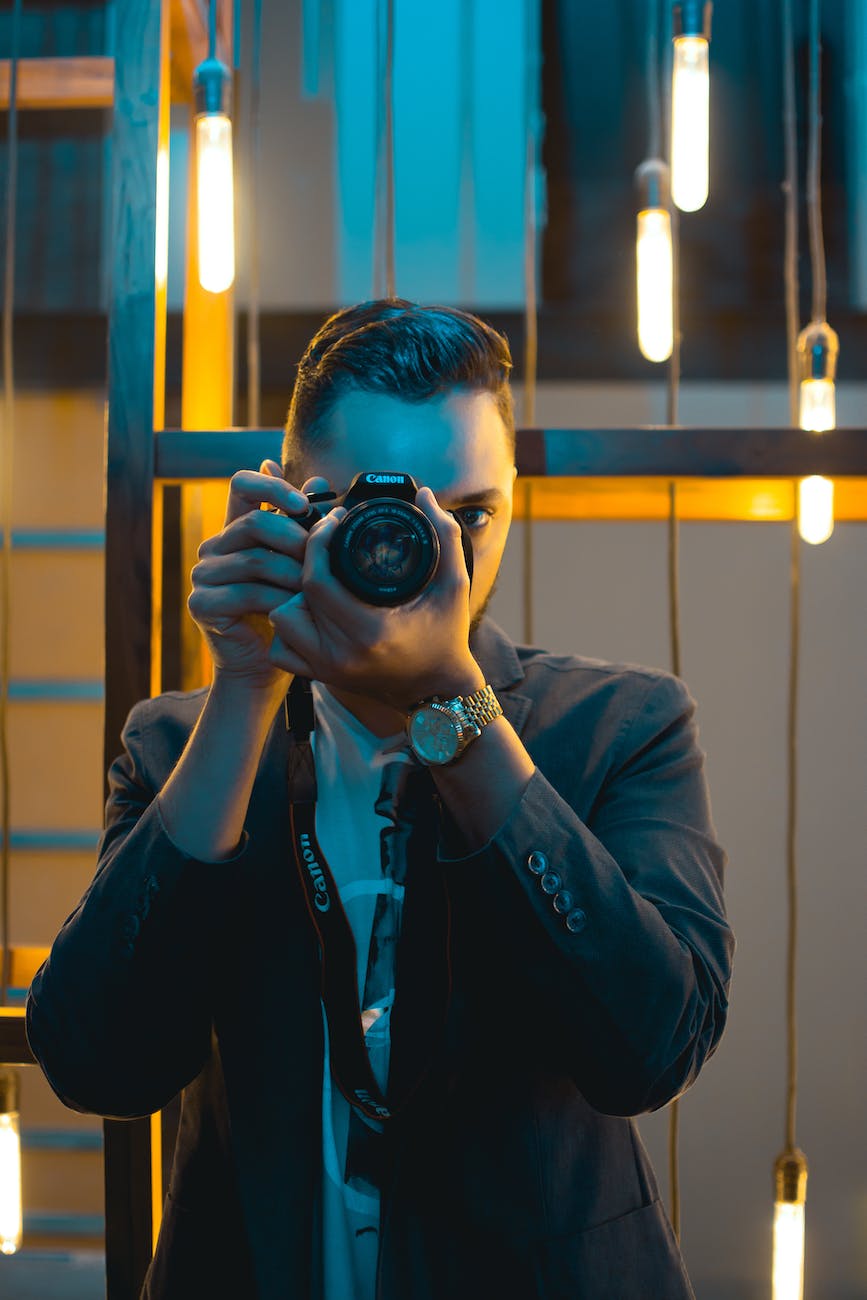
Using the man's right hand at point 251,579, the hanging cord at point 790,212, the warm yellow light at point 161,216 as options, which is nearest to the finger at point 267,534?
the man's right hand at point 251,579

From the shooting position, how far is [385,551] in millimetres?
617

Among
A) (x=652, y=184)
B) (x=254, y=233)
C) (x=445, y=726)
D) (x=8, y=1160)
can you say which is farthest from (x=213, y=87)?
(x=8, y=1160)

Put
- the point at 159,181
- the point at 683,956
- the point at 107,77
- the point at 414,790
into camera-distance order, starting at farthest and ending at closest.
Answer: the point at 107,77
the point at 159,181
the point at 414,790
the point at 683,956

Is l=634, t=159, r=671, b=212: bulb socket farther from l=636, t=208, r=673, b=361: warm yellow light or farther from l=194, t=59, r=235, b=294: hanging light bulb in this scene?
l=194, t=59, r=235, b=294: hanging light bulb

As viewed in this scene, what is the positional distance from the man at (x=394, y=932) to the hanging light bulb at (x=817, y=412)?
42 centimetres

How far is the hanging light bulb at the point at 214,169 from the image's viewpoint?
1079 millimetres

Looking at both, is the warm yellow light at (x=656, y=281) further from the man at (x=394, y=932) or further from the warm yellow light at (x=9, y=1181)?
the warm yellow light at (x=9, y=1181)

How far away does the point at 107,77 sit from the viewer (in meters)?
1.41

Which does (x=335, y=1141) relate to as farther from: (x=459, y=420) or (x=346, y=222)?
(x=346, y=222)

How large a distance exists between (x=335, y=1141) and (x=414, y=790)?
10.0 inches

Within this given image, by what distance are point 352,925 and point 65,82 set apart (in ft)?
4.07

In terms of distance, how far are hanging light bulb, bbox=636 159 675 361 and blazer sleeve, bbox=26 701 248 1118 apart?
757mm

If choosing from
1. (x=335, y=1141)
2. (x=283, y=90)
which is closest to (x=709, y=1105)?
(x=335, y=1141)

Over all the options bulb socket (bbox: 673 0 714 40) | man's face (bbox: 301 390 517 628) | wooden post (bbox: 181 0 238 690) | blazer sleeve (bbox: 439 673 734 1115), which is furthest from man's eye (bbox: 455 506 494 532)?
bulb socket (bbox: 673 0 714 40)
